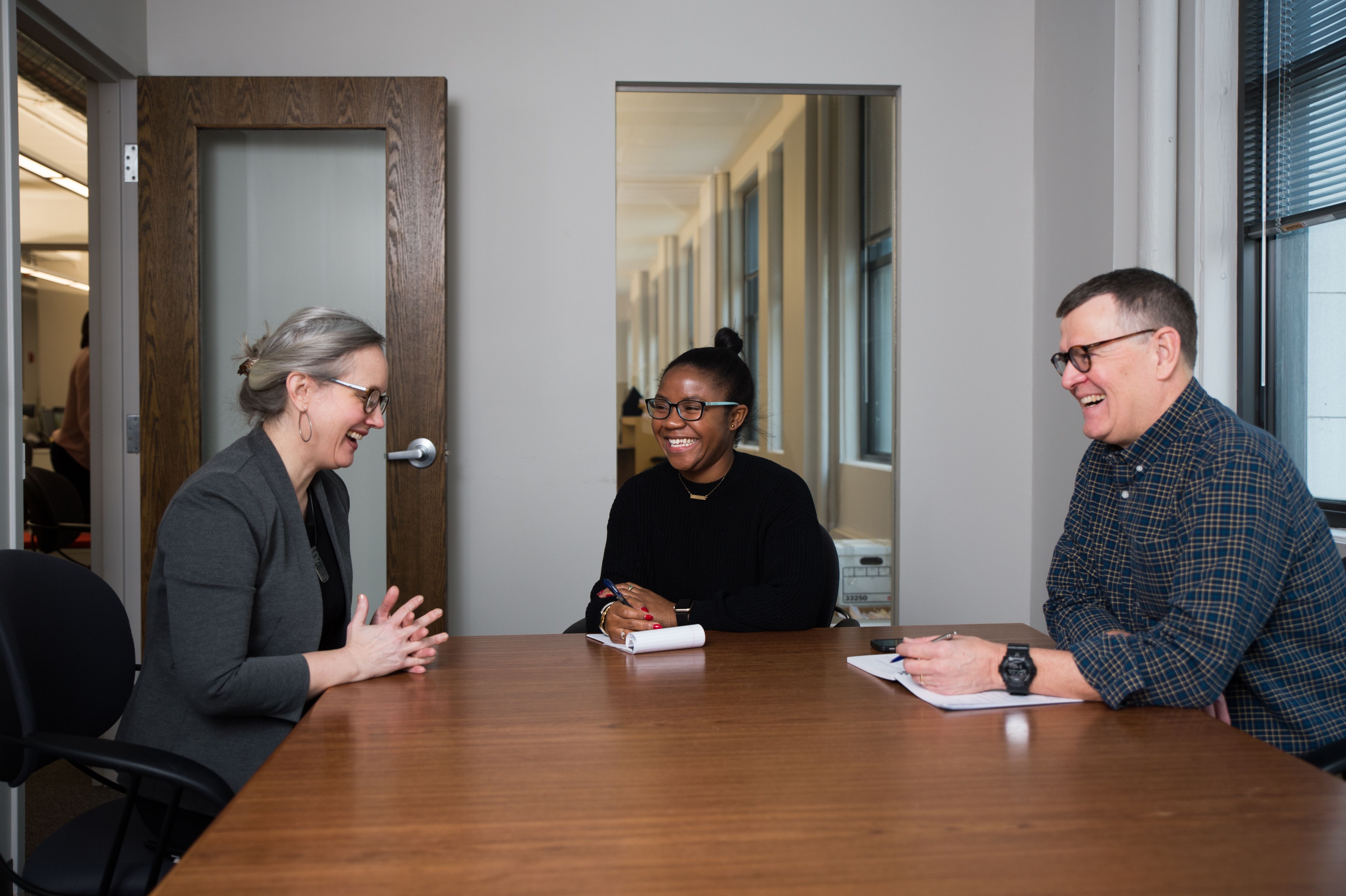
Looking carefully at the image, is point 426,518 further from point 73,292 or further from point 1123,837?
point 73,292

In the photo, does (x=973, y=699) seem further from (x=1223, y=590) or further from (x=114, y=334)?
(x=114, y=334)

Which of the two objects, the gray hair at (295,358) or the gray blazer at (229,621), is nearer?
the gray blazer at (229,621)

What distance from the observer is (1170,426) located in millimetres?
1699

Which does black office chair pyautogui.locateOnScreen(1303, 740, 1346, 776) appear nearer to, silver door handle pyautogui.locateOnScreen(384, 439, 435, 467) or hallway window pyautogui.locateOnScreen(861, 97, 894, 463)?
hallway window pyautogui.locateOnScreen(861, 97, 894, 463)

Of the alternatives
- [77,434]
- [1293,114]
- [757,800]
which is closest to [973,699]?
[757,800]

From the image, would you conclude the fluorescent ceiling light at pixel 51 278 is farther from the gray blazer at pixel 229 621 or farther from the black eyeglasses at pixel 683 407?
the gray blazer at pixel 229 621

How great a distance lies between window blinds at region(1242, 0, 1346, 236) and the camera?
8.18 ft

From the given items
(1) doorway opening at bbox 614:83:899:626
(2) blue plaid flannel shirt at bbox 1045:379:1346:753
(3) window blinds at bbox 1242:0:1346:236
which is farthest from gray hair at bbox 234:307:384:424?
(3) window blinds at bbox 1242:0:1346:236

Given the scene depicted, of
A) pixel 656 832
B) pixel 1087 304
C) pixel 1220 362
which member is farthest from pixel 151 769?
pixel 1220 362

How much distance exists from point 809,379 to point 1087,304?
10.6 feet

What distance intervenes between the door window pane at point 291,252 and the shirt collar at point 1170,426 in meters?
2.51

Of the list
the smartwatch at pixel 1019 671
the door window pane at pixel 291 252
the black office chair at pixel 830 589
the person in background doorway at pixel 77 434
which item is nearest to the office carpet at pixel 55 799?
the door window pane at pixel 291 252

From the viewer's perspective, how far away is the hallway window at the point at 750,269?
5715 mm

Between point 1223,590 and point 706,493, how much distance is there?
50.0 inches
